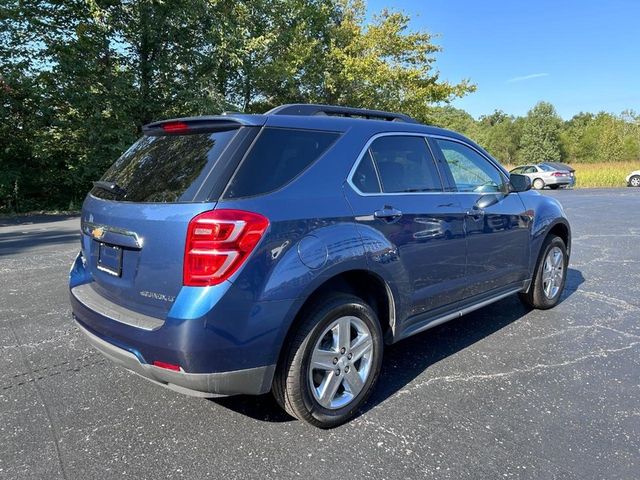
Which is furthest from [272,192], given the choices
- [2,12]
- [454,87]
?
[454,87]

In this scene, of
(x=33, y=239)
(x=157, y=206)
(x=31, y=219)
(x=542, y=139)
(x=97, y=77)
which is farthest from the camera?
(x=542, y=139)

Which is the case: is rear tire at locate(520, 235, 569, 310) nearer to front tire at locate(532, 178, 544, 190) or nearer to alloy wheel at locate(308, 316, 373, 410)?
alloy wheel at locate(308, 316, 373, 410)

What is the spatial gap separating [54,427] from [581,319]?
4586mm

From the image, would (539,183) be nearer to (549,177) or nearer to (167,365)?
(549,177)

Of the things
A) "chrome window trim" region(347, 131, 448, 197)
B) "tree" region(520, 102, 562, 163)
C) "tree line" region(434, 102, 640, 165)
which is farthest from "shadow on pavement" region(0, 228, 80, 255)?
"tree" region(520, 102, 562, 163)

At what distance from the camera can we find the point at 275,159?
2604mm

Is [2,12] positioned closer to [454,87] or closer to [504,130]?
[454,87]

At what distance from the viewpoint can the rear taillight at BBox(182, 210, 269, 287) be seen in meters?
2.28

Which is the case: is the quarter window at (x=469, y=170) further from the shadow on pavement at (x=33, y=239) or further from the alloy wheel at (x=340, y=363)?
the shadow on pavement at (x=33, y=239)

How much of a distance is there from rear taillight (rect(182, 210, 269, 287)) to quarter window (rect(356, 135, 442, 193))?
1.17m

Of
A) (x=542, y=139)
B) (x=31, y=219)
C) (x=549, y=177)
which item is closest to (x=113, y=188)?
(x=31, y=219)

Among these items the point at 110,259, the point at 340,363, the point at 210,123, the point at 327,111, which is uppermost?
the point at 327,111

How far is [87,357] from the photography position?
367 cm

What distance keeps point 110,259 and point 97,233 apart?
21cm
